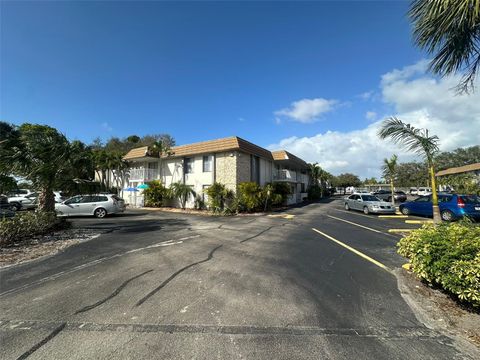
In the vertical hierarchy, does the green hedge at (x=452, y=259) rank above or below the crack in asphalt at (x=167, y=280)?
above

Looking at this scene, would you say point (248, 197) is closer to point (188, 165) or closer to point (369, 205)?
point (188, 165)

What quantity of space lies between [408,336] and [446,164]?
85488 millimetres

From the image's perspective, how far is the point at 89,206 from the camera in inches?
656

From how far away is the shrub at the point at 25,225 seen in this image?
27.1 ft

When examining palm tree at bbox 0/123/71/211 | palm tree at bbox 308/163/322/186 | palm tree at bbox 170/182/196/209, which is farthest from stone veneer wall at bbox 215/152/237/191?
palm tree at bbox 308/163/322/186

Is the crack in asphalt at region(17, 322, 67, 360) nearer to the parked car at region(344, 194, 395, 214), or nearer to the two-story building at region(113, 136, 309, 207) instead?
the two-story building at region(113, 136, 309, 207)

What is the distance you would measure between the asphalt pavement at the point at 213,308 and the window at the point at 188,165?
54.8 ft

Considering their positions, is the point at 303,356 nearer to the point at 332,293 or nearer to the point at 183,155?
the point at 332,293

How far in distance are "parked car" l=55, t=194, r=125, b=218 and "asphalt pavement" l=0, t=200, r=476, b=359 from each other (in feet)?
34.4

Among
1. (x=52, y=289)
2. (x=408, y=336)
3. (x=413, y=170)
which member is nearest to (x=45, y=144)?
(x=52, y=289)

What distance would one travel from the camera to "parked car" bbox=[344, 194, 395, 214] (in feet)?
59.5

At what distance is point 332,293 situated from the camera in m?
4.51

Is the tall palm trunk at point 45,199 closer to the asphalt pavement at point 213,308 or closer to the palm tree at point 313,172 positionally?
the asphalt pavement at point 213,308

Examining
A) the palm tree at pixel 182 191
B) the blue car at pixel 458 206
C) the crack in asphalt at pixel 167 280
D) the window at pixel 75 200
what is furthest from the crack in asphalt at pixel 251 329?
the palm tree at pixel 182 191
